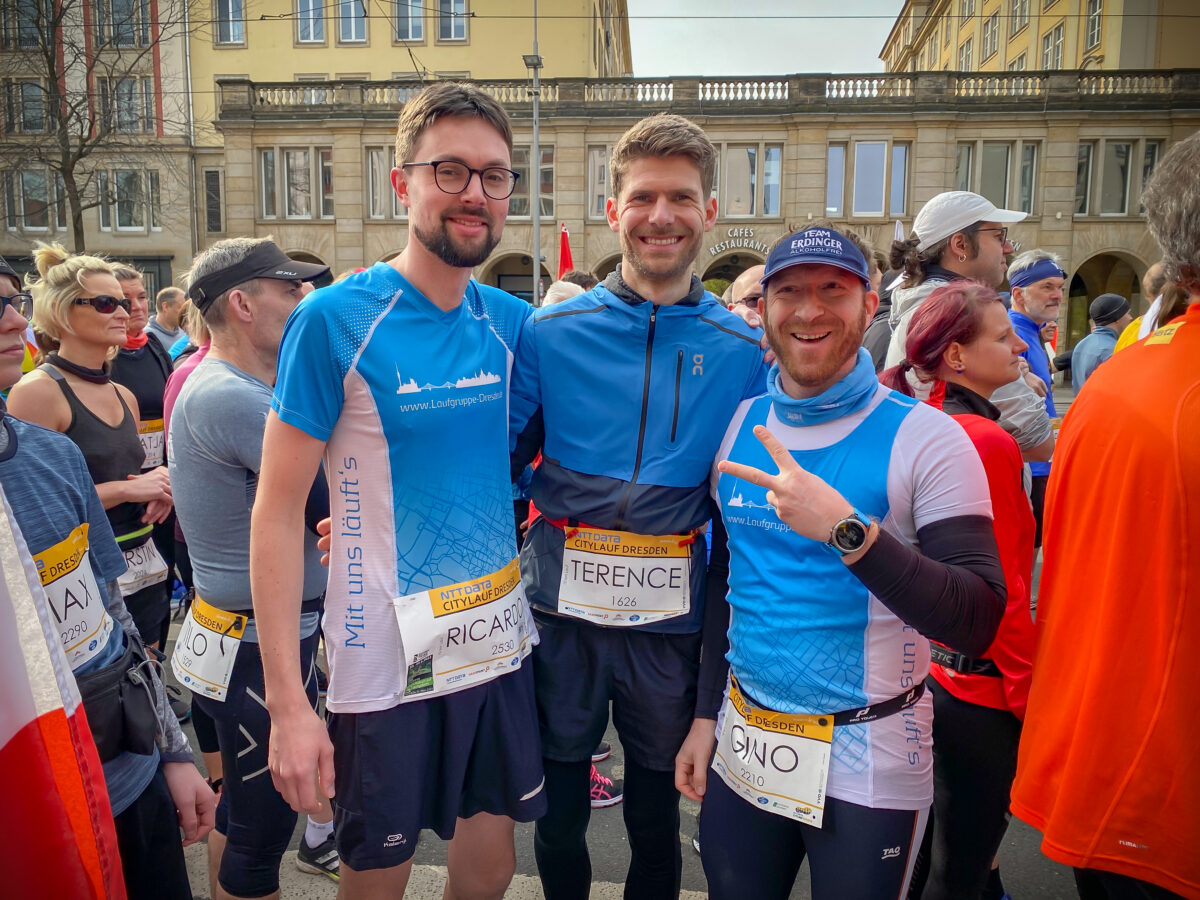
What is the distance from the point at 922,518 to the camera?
169 cm

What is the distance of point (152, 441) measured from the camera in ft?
14.9

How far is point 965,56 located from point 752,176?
26886mm

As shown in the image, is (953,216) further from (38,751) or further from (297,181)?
(297,181)

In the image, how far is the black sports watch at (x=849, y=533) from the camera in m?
1.55

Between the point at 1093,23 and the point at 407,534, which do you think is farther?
the point at 1093,23

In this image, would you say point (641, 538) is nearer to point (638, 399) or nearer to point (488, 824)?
point (638, 399)

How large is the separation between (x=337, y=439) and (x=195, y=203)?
30.9 metres

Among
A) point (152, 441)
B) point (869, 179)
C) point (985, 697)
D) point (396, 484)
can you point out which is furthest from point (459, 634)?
point (869, 179)

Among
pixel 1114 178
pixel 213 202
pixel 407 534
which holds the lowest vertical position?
pixel 407 534

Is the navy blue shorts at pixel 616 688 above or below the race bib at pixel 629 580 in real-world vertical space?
below

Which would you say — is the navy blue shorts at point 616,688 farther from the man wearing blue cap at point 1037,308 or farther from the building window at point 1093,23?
the building window at point 1093,23

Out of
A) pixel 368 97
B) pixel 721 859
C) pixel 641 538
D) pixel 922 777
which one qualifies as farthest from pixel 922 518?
pixel 368 97

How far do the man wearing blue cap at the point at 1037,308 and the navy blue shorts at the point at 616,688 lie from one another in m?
2.95

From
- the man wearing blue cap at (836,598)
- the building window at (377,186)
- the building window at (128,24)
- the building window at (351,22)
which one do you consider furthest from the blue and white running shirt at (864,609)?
the building window at (351,22)
